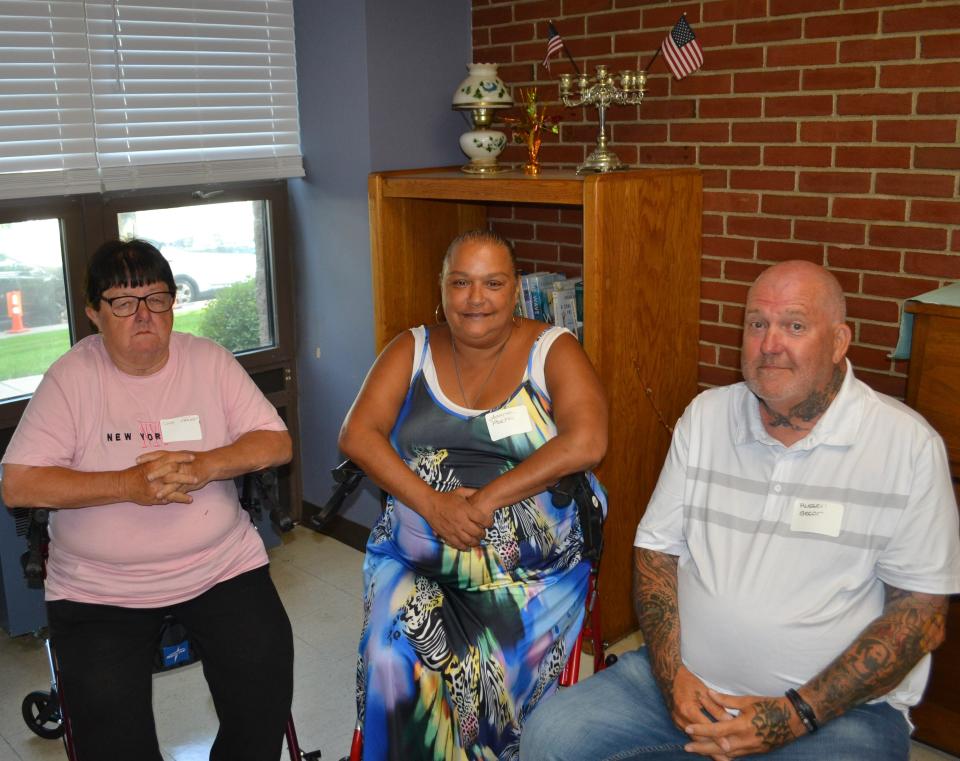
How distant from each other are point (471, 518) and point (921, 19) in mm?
1802

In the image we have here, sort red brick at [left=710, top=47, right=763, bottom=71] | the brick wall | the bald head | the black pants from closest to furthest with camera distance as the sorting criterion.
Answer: the bald head
the black pants
the brick wall
red brick at [left=710, top=47, right=763, bottom=71]

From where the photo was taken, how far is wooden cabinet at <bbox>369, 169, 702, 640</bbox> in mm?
2939

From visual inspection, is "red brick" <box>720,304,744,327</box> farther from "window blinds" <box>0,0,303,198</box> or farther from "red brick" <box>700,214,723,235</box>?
"window blinds" <box>0,0,303,198</box>

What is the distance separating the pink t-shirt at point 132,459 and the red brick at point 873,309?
5.78ft

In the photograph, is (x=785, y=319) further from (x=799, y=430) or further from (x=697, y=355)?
(x=697, y=355)

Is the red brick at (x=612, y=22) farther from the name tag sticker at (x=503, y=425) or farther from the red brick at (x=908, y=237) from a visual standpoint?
the name tag sticker at (x=503, y=425)

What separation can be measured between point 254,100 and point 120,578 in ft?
7.35

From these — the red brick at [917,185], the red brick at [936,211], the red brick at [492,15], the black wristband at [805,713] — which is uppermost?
the red brick at [492,15]

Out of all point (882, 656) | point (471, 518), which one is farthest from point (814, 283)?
point (471, 518)

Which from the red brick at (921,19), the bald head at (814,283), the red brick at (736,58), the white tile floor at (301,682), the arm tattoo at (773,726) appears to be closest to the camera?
the arm tattoo at (773,726)

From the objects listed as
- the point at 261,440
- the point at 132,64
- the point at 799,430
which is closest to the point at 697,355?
the point at 799,430

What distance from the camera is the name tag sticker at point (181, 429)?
2.37m

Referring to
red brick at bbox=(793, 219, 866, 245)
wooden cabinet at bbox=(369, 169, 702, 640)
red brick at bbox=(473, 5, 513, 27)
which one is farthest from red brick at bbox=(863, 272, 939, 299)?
red brick at bbox=(473, 5, 513, 27)

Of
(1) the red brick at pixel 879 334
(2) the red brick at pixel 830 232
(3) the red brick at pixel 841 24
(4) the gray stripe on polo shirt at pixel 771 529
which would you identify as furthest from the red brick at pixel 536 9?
(4) the gray stripe on polo shirt at pixel 771 529
